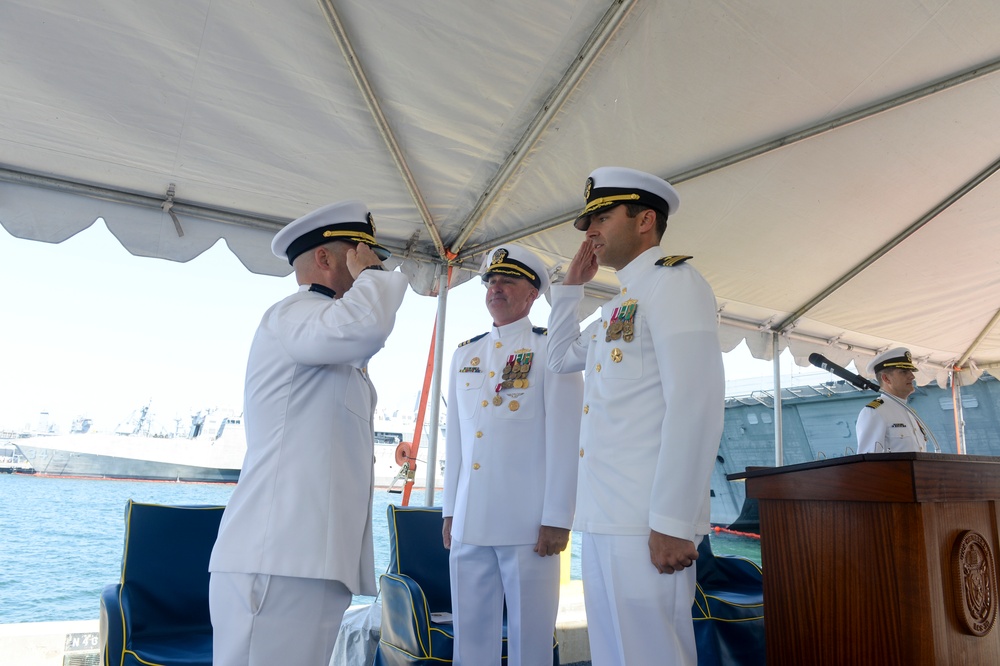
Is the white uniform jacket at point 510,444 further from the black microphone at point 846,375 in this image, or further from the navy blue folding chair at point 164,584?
the black microphone at point 846,375

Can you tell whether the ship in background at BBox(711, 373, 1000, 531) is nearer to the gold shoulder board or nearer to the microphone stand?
the microphone stand

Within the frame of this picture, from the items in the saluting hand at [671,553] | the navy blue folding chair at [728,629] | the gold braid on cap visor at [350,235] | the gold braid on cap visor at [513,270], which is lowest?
the navy blue folding chair at [728,629]

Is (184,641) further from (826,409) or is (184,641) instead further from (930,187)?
(826,409)

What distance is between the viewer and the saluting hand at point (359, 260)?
5.12 feet

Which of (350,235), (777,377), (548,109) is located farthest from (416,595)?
(777,377)

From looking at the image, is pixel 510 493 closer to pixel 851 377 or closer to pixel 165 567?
pixel 165 567

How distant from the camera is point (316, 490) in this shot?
4.44 feet

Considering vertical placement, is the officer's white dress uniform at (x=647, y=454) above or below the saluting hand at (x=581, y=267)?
below

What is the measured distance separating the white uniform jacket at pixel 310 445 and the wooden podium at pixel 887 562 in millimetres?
1142

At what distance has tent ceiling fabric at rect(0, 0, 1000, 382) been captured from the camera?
2.66 m

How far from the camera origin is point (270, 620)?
1.25 m

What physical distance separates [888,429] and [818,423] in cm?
1468

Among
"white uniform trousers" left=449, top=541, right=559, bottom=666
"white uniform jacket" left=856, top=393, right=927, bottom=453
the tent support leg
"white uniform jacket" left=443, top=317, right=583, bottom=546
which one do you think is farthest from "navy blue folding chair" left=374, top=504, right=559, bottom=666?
the tent support leg

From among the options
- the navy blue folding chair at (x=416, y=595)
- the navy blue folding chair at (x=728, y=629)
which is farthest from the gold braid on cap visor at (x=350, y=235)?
the navy blue folding chair at (x=728, y=629)
